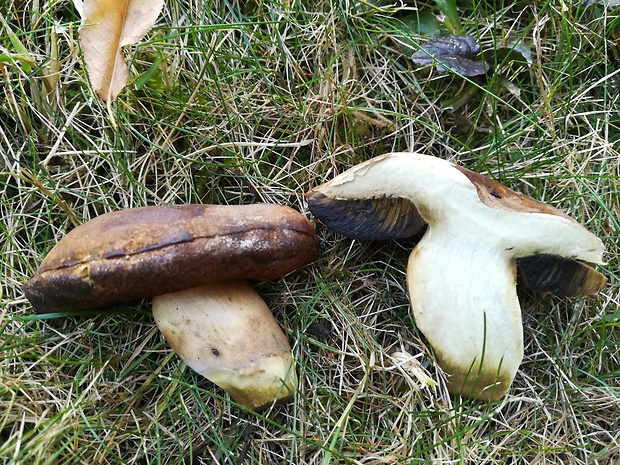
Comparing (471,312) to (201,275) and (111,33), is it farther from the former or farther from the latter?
(111,33)

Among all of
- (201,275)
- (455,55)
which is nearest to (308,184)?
(201,275)

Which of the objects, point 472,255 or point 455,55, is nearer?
point 472,255

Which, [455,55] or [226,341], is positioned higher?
[455,55]

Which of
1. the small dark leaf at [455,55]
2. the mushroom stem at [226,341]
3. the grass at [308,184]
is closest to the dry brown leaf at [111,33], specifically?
the grass at [308,184]

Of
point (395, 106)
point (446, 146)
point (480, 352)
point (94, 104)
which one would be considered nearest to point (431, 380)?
point (480, 352)

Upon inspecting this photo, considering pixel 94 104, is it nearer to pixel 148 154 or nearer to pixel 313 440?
pixel 148 154

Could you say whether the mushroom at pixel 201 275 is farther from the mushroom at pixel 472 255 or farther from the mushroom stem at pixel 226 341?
the mushroom at pixel 472 255
